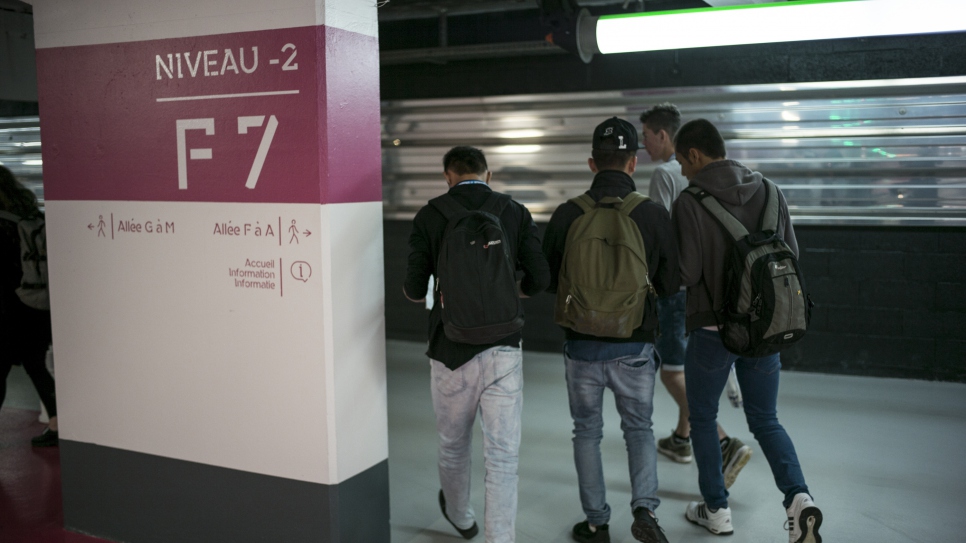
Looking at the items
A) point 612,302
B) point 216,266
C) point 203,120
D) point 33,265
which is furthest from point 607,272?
point 33,265

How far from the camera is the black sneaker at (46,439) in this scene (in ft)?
14.8

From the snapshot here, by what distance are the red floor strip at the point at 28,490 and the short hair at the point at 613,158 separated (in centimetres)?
251

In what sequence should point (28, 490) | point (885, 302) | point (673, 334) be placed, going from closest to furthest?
point (28, 490) → point (673, 334) → point (885, 302)

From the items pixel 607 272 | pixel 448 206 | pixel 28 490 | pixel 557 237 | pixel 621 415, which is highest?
pixel 448 206

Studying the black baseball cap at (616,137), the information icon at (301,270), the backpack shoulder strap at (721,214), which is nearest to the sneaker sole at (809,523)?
the backpack shoulder strap at (721,214)

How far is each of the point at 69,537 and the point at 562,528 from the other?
6.67 feet

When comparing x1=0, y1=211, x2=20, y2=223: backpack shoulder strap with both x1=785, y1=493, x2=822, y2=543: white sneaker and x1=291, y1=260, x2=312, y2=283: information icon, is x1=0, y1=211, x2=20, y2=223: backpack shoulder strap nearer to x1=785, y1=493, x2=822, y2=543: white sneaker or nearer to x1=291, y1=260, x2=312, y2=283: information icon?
x1=291, y1=260, x2=312, y2=283: information icon

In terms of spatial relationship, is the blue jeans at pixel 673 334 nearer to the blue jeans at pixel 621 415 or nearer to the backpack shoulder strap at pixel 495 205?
the blue jeans at pixel 621 415

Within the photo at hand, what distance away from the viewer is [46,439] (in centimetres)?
454

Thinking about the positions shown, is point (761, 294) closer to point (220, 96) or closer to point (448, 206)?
point (448, 206)

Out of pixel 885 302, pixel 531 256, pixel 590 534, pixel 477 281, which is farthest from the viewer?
pixel 885 302

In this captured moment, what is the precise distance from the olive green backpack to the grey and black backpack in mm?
2904

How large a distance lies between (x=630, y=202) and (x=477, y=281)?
2.28 ft

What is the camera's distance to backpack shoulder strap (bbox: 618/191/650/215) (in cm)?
295
